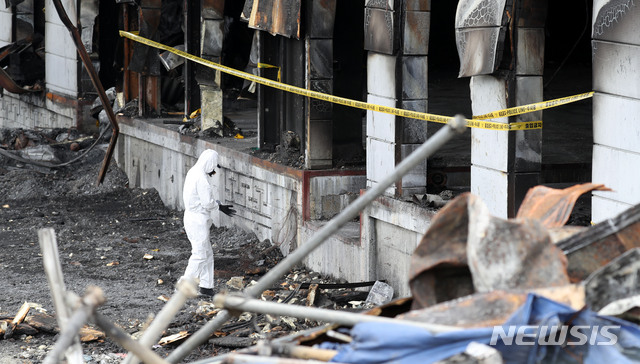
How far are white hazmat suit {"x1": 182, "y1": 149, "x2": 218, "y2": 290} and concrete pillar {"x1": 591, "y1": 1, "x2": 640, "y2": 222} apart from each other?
4.96 metres

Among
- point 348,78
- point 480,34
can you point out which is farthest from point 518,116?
point 348,78

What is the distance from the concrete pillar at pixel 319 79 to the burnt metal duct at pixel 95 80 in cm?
602

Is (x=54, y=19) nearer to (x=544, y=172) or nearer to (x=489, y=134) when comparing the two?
(x=544, y=172)

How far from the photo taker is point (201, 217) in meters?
11.7

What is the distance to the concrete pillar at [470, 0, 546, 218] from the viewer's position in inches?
360

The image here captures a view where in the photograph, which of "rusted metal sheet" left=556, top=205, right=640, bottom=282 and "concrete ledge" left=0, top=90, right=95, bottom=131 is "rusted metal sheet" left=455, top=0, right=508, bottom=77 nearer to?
"rusted metal sheet" left=556, top=205, right=640, bottom=282

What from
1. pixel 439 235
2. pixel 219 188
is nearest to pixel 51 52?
pixel 219 188

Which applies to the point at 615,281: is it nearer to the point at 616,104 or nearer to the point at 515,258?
the point at 515,258

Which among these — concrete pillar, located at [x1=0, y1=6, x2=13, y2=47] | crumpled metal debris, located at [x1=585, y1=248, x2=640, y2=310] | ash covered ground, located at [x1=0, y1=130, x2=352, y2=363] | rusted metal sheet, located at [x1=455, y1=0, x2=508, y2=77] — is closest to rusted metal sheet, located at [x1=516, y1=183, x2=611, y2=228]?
crumpled metal debris, located at [x1=585, y1=248, x2=640, y2=310]

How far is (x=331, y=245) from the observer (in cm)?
1213

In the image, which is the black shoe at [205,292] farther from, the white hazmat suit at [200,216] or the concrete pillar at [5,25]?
the concrete pillar at [5,25]

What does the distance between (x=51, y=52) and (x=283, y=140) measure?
979 cm

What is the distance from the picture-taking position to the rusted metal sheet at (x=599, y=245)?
451cm

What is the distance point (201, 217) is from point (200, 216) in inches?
0.7
